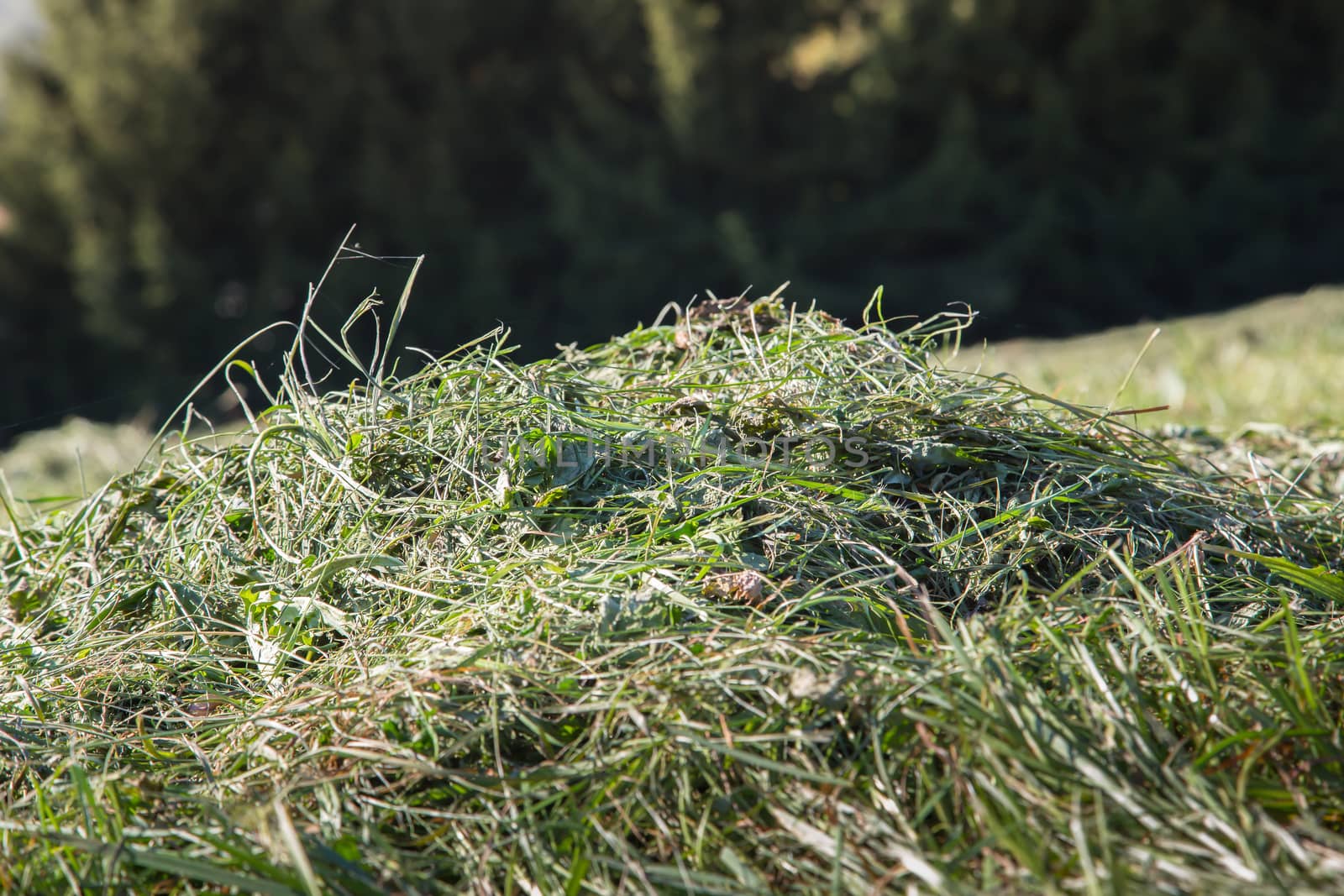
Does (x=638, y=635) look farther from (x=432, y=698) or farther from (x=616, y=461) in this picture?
(x=616, y=461)

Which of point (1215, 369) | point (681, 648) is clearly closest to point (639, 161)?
point (1215, 369)

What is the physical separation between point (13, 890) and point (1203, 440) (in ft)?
6.67

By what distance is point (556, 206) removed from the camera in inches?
373

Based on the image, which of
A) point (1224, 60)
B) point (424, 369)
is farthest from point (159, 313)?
point (1224, 60)

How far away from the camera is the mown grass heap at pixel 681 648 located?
84 cm

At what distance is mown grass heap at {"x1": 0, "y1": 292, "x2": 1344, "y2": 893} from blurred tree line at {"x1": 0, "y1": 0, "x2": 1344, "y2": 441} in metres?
6.63

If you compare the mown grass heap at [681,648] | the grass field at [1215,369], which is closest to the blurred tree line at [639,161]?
the grass field at [1215,369]

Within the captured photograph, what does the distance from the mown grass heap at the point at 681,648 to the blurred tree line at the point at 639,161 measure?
6634 millimetres

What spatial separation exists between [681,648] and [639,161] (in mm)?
9165

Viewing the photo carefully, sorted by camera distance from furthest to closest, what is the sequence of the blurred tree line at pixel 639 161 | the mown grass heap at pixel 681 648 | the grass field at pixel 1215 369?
the blurred tree line at pixel 639 161 < the grass field at pixel 1215 369 < the mown grass heap at pixel 681 648

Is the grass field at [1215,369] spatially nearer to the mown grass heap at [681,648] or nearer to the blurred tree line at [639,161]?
the mown grass heap at [681,648]

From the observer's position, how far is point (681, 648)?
0.95 m

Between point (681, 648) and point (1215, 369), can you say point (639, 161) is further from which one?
point (681, 648)

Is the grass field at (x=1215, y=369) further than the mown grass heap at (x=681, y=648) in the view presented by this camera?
Yes
